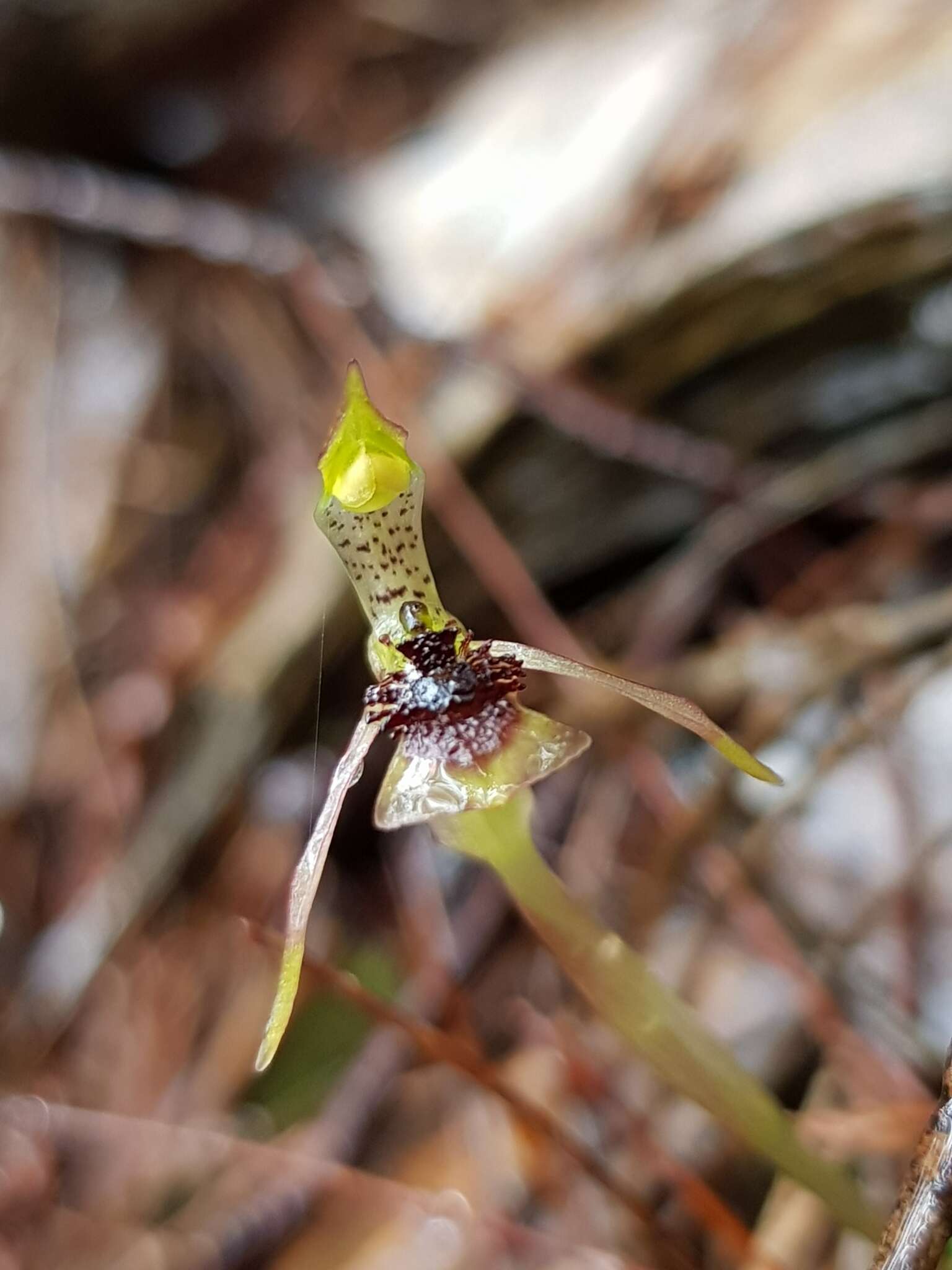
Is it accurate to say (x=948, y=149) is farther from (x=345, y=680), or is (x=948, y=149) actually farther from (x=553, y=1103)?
(x=553, y=1103)

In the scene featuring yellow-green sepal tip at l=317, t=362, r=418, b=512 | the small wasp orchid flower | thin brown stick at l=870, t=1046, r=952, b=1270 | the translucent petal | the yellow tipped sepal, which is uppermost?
yellow-green sepal tip at l=317, t=362, r=418, b=512

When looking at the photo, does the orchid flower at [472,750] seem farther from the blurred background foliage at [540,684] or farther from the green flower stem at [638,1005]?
the blurred background foliage at [540,684]

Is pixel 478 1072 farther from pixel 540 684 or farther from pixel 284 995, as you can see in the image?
pixel 540 684

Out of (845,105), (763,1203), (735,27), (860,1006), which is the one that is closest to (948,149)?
(845,105)

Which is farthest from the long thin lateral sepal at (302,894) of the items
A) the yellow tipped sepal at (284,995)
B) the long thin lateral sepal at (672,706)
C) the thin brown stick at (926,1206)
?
the thin brown stick at (926,1206)

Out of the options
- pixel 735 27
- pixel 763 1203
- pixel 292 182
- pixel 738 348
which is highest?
pixel 292 182

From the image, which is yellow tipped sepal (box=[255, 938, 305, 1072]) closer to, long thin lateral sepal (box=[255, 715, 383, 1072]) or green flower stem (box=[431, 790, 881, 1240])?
long thin lateral sepal (box=[255, 715, 383, 1072])

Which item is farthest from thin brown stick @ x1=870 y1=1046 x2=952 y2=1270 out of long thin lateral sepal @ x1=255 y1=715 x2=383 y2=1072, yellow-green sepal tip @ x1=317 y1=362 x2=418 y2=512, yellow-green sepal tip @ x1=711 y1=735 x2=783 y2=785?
yellow-green sepal tip @ x1=317 y1=362 x2=418 y2=512
